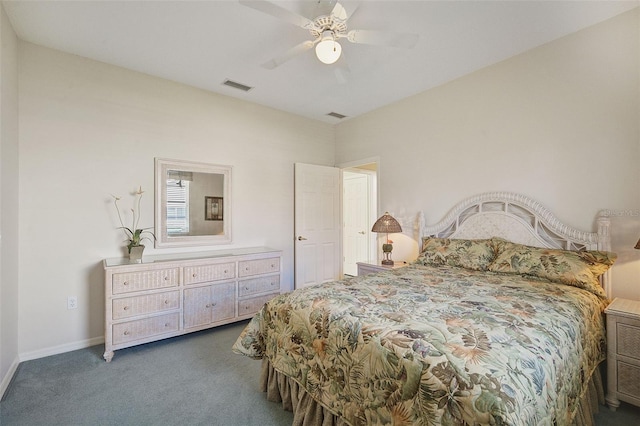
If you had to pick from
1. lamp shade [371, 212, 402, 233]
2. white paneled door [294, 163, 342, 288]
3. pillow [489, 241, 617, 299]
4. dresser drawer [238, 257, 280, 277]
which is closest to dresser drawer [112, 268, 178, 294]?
dresser drawer [238, 257, 280, 277]

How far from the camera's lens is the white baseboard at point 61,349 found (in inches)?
100.0

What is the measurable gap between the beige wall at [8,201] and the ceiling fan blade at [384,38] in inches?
100

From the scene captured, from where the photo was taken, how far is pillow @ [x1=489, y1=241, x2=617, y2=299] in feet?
6.86

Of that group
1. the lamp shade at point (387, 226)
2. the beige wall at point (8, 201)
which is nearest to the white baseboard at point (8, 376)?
the beige wall at point (8, 201)

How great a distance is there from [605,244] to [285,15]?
2942 mm

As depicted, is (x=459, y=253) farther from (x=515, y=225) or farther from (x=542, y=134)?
(x=542, y=134)

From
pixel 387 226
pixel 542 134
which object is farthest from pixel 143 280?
pixel 542 134

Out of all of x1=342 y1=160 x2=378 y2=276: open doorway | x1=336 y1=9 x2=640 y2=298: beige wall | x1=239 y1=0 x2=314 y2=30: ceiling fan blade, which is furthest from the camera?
x1=342 y1=160 x2=378 y2=276: open doorway

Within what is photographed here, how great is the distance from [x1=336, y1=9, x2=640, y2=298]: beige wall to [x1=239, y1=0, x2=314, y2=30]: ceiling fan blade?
2.11 meters

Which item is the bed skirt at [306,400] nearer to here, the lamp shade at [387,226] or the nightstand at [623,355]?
the nightstand at [623,355]

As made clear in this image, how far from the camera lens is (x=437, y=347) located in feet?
3.76

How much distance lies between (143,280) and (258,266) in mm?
1184

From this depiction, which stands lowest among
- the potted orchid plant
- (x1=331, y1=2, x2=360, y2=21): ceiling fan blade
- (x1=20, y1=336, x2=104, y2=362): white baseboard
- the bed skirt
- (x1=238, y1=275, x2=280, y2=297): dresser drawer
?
(x1=20, y1=336, x2=104, y2=362): white baseboard

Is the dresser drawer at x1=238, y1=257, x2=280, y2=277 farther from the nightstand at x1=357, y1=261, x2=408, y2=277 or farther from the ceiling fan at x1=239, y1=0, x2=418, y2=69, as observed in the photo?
the ceiling fan at x1=239, y1=0, x2=418, y2=69
